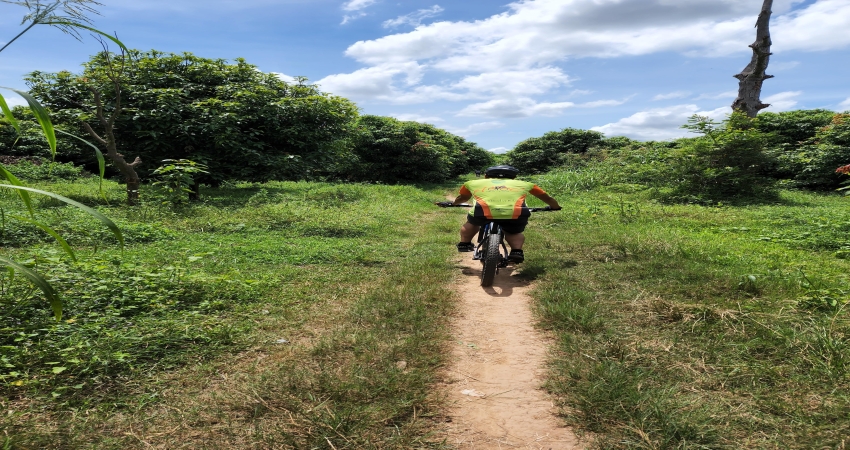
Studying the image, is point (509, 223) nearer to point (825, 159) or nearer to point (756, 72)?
point (756, 72)

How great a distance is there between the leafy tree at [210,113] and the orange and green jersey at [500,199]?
9.29m

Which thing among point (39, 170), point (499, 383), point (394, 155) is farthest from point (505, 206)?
point (39, 170)

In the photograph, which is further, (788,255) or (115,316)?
(788,255)

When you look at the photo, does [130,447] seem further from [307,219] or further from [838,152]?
[838,152]

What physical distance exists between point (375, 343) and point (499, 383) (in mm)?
1010

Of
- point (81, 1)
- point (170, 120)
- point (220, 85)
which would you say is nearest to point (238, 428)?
point (81, 1)

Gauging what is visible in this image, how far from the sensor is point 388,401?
2729 mm

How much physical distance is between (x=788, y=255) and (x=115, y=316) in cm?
782

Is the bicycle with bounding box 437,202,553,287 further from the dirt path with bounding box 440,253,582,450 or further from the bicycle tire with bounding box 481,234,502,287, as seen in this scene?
the dirt path with bounding box 440,253,582,450

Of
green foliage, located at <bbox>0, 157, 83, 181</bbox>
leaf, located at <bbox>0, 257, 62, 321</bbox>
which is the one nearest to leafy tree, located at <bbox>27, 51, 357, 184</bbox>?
green foliage, located at <bbox>0, 157, 83, 181</bbox>

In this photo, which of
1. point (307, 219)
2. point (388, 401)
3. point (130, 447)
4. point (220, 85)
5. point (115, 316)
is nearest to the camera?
point (130, 447)

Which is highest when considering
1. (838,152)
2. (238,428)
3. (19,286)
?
(838,152)

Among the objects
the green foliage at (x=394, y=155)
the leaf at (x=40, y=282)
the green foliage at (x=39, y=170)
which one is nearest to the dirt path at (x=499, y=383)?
the leaf at (x=40, y=282)

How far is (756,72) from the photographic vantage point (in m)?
15.8
